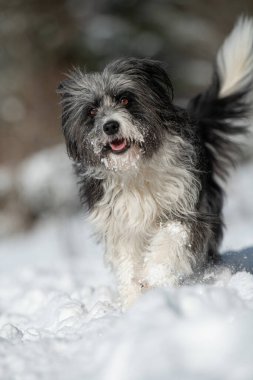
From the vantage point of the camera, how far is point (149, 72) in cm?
458

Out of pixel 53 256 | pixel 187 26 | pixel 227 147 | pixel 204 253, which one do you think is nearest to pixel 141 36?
Result: pixel 187 26

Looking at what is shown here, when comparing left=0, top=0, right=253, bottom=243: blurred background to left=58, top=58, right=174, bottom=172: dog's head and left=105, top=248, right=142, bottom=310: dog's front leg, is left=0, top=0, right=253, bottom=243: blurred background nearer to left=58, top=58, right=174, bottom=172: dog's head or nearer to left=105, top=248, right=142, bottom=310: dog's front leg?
Result: left=58, top=58, right=174, bottom=172: dog's head

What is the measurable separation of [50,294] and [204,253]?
1486 mm

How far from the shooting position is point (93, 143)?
14.1 feet

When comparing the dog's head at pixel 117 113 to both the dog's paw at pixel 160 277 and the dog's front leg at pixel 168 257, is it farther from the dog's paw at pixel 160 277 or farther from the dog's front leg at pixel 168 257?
the dog's paw at pixel 160 277

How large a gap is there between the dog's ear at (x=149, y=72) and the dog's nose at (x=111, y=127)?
0.44 metres

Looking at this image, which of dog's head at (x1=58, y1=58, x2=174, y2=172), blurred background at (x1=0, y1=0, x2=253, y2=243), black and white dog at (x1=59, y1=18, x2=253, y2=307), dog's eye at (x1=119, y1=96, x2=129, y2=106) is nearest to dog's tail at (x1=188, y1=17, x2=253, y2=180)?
black and white dog at (x1=59, y1=18, x2=253, y2=307)

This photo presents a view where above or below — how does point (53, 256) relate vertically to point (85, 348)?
below

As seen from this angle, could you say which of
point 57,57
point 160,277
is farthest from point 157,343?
point 57,57

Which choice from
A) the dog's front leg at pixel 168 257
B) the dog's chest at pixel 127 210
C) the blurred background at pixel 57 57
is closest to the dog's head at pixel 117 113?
the dog's chest at pixel 127 210

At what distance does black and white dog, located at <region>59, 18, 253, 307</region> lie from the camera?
427 centimetres

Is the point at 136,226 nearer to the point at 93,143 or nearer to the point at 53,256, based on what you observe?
the point at 93,143

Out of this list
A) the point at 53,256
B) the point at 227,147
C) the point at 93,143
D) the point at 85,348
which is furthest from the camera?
the point at 53,256

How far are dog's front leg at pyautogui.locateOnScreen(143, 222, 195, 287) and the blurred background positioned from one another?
297cm
